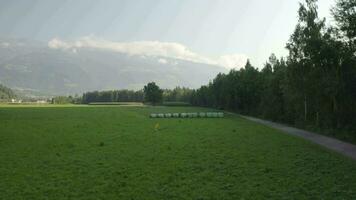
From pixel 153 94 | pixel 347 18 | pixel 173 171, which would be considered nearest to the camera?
pixel 173 171

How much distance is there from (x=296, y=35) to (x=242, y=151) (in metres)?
26.1

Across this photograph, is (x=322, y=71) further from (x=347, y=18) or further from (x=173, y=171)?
(x=173, y=171)

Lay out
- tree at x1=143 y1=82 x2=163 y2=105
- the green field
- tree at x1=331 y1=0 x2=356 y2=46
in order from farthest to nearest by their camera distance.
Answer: tree at x1=143 y1=82 x2=163 y2=105 < tree at x1=331 y1=0 x2=356 y2=46 < the green field

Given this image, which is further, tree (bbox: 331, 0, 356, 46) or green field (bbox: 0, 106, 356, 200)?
tree (bbox: 331, 0, 356, 46)

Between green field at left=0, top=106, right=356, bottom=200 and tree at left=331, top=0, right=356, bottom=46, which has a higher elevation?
tree at left=331, top=0, right=356, bottom=46

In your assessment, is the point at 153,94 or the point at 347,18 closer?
the point at 347,18

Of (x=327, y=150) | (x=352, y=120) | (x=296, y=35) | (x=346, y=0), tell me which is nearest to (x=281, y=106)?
(x=296, y=35)

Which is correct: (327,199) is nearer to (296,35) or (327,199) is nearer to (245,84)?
(296,35)

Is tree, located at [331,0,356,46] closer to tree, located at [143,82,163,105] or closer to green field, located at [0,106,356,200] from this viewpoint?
green field, located at [0,106,356,200]

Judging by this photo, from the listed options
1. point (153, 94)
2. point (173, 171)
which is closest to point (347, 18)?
point (173, 171)

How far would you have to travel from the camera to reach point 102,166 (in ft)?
64.5

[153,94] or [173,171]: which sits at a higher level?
[153,94]

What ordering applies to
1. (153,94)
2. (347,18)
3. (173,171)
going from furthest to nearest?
(153,94), (347,18), (173,171)

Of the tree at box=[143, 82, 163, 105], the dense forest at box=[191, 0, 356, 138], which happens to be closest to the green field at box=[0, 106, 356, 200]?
the dense forest at box=[191, 0, 356, 138]
